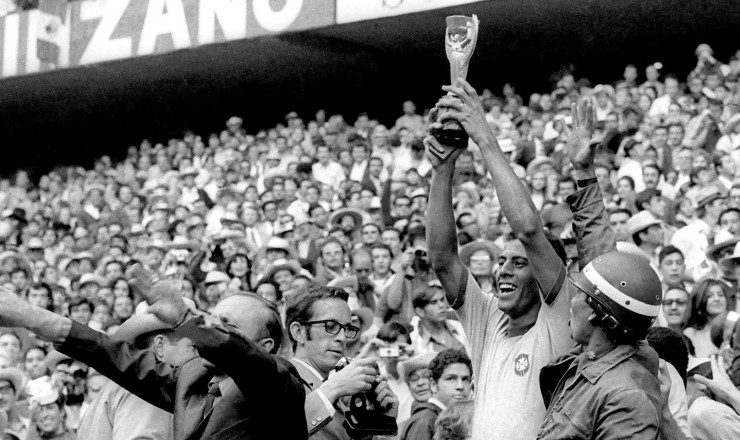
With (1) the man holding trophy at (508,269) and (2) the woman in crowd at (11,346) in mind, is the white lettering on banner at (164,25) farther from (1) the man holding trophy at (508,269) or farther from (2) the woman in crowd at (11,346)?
(1) the man holding trophy at (508,269)

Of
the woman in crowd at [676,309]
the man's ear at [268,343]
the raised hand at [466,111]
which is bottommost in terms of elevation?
the woman in crowd at [676,309]

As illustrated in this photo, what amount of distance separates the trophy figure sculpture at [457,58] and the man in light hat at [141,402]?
120 cm

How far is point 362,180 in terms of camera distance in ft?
43.7

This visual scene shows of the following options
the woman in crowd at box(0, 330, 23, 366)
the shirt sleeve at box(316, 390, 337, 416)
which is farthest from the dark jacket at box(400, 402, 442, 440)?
the woman in crowd at box(0, 330, 23, 366)

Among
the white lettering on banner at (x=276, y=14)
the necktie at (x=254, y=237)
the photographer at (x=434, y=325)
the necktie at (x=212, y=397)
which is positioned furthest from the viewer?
the white lettering on banner at (x=276, y=14)

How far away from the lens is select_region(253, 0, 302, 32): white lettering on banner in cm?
1620

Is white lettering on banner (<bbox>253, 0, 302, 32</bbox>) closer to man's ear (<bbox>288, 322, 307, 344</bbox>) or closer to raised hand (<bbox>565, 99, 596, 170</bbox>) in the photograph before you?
raised hand (<bbox>565, 99, 596, 170</bbox>)

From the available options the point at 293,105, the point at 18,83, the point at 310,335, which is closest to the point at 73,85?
the point at 18,83

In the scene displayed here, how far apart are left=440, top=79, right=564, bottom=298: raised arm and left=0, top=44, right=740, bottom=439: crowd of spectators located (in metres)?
0.68

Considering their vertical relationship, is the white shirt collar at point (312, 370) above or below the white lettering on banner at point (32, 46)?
below

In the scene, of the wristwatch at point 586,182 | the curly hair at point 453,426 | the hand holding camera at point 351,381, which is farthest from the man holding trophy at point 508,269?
the curly hair at point 453,426

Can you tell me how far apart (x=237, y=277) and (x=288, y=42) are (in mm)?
6932

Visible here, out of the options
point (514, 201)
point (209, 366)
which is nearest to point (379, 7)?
point (514, 201)

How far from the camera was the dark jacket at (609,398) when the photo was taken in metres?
3.09
